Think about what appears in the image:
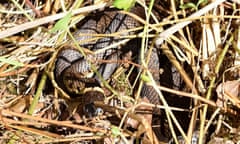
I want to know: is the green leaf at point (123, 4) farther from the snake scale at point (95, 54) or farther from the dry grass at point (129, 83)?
the snake scale at point (95, 54)

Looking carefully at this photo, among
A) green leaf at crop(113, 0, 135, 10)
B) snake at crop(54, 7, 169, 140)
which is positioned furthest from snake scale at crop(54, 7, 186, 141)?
green leaf at crop(113, 0, 135, 10)

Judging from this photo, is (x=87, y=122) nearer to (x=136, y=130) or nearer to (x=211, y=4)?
(x=136, y=130)

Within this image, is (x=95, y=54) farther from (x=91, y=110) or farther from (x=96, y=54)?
(x=91, y=110)

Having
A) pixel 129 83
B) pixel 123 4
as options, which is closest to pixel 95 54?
pixel 129 83

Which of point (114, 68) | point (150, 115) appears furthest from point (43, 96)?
point (150, 115)

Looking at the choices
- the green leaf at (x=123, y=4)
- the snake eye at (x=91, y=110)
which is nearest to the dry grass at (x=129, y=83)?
the snake eye at (x=91, y=110)

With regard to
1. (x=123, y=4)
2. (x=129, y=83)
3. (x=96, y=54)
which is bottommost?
(x=129, y=83)
